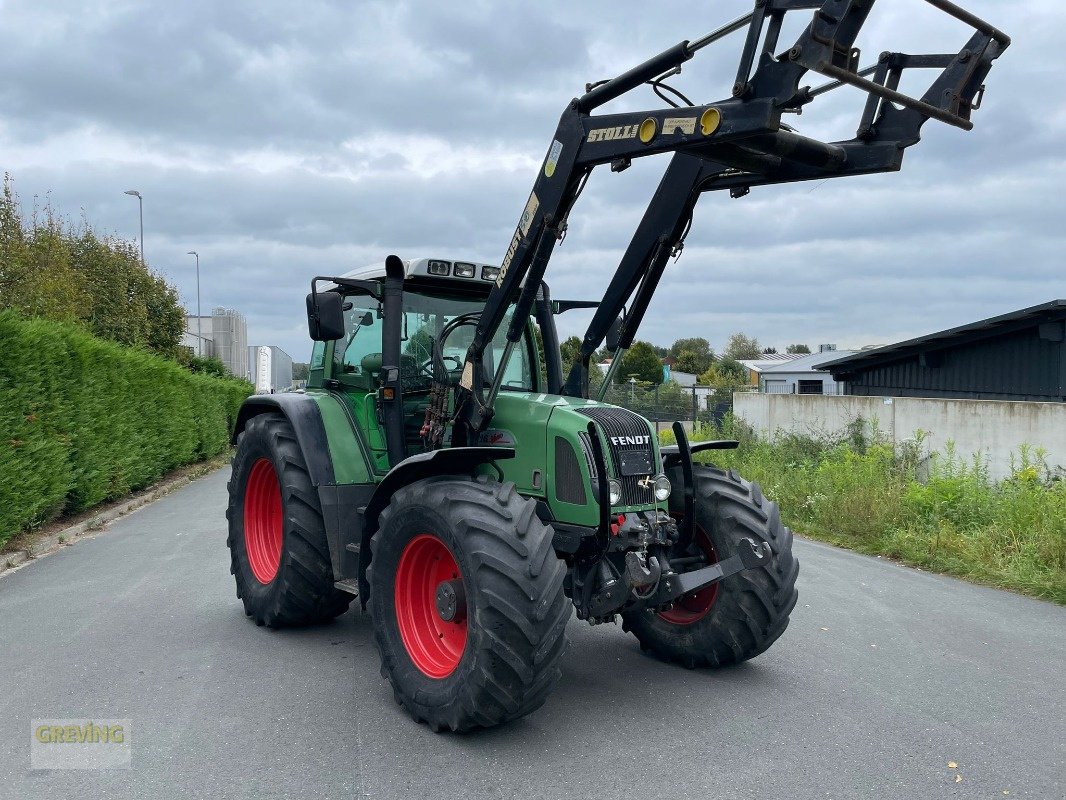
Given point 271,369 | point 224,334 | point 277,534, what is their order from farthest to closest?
point 224,334, point 271,369, point 277,534

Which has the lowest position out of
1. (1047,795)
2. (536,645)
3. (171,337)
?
(1047,795)

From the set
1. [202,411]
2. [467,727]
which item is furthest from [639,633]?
[202,411]

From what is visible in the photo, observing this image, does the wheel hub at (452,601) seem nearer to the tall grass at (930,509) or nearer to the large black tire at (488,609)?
the large black tire at (488,609)

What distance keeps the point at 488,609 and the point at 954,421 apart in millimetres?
12055

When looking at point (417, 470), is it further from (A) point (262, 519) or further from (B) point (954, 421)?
(B) point (954, 421)

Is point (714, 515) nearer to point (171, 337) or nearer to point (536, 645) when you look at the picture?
point (536, 645)

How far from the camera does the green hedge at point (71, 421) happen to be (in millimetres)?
9688

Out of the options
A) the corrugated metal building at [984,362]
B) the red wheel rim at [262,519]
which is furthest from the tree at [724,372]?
the red wheel rim at [262,519]

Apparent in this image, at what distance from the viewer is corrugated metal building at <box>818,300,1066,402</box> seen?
1900 centimetres

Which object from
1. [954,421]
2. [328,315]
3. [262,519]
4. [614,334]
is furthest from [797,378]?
[328,315]

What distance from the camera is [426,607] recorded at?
16.7 feet

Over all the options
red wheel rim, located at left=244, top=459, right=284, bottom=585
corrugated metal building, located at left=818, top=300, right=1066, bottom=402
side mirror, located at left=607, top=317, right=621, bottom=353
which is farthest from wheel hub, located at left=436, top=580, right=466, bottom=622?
corrugated metal building, located at left=818, top=300, right=1066, bottom=402

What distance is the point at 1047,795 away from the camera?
3861mm

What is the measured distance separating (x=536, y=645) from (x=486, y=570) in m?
0.41
